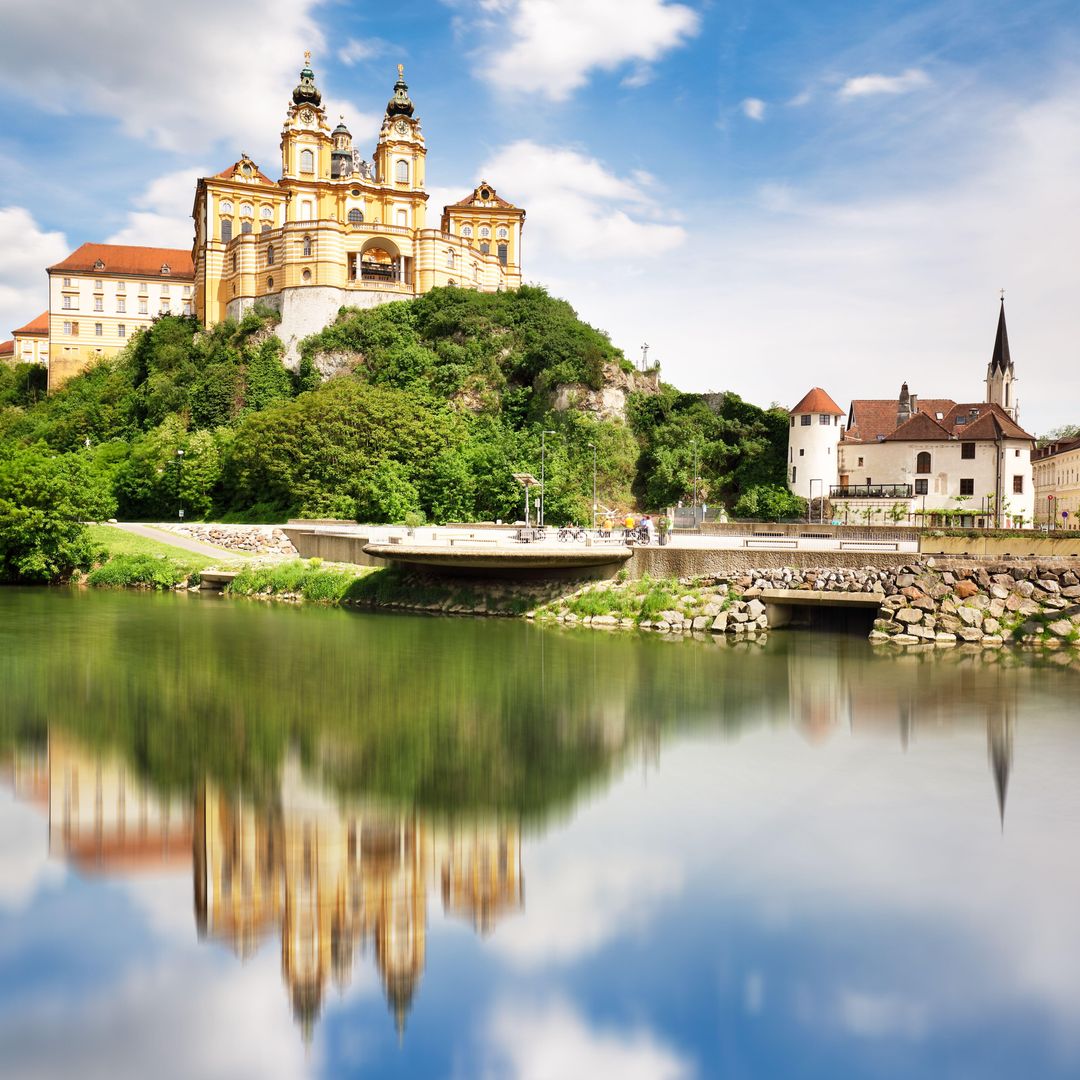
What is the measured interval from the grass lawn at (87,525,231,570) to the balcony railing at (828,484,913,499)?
2770cm

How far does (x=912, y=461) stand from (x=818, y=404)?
16.6 ft

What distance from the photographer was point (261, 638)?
25953 mm

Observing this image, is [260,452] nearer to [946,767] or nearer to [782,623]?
[782,623]

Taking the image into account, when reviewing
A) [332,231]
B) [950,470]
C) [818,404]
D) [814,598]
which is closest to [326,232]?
[332,231]

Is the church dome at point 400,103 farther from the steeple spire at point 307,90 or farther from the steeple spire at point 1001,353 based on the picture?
the steeple spire at point 1001,353

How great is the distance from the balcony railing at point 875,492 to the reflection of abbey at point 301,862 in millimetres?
37318

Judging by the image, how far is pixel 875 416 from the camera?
50.4 m

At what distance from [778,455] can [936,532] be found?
849 inches

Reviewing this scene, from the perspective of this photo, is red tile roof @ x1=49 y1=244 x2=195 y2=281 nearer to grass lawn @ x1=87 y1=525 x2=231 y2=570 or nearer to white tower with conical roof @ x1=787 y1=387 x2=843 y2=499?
grass lawn @ x1=87 y1=525 x2=231 y2=570

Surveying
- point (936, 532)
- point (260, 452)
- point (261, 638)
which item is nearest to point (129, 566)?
point (260, 452)

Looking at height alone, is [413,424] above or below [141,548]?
above

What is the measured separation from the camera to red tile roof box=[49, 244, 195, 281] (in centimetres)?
8056

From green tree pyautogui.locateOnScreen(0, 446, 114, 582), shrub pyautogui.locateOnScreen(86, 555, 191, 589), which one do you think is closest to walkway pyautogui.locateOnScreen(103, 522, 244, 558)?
shrub pyautogui.locateOnScreen(86, 555, 191, 589)

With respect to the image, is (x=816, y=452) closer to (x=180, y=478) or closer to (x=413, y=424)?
(x=413, y=424)
